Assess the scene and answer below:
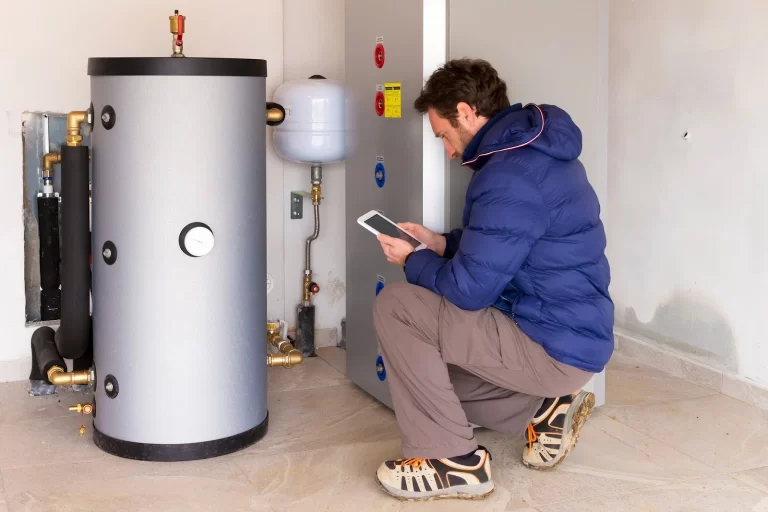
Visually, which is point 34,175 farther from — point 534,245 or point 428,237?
point 534,245

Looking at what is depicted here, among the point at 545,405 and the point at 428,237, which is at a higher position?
the point at 428,237

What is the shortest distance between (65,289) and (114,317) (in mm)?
194

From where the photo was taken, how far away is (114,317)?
259 centimetres

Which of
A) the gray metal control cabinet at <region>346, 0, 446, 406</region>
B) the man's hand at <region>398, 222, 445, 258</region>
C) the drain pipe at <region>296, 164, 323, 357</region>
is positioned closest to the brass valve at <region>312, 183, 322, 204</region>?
the drain pipe at <region>296, 164, 323, 357</region>

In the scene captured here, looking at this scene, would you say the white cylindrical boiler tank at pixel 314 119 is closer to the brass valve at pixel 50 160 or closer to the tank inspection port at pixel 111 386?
the brass valve at pixel 50 160

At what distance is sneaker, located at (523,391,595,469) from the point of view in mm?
2555

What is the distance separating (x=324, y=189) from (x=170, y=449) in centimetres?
143

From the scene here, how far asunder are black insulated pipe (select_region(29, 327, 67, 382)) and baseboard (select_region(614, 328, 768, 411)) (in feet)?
6.76

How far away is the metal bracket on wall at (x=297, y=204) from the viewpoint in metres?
3.71

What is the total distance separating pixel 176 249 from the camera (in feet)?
8.28

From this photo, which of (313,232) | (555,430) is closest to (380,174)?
(313,232)

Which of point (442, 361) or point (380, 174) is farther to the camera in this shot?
point (380, 174)

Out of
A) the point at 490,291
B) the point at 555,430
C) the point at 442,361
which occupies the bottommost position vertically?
the point at 555,430

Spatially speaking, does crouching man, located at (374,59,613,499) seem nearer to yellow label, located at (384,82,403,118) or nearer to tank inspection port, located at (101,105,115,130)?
yellow label, located at (384,82,403,118)
